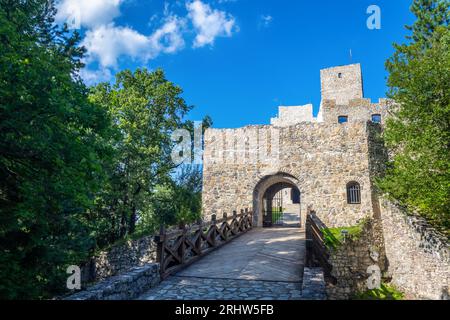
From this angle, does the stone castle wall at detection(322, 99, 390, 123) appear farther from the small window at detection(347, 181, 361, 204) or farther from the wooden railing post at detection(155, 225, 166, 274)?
the wooden railing post at detection(155, 225, 166, 274)

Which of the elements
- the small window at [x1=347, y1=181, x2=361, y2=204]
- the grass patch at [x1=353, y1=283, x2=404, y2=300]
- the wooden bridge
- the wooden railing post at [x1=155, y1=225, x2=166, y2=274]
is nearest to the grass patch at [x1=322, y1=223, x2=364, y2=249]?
the small window at [x1=347, y1=181, x2=361, y2=204]

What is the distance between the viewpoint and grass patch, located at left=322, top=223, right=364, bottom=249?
1145cm

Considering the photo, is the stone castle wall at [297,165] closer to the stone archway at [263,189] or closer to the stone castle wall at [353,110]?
the stone archway at [263,189]

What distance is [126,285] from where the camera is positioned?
→ 455 centimetres

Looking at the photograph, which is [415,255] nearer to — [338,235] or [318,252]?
[338,235]

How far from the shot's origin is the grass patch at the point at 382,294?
1156 centimetres

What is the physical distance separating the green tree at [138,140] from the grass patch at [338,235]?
9.54m

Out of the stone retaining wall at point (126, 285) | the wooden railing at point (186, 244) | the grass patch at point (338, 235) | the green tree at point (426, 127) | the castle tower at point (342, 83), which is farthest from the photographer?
the castle tower at point (342, 83)

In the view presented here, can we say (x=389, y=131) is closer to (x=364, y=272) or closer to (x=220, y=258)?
(x=364, y=272)

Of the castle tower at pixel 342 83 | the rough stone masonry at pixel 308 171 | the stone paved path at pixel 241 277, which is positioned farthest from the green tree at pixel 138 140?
the castle tower at pixel 342 83

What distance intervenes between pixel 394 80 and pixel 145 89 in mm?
14191

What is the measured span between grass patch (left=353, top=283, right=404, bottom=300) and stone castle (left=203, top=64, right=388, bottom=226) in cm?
307

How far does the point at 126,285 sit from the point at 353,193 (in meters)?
12.6

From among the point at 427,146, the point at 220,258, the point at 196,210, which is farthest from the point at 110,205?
the point at 427,146
